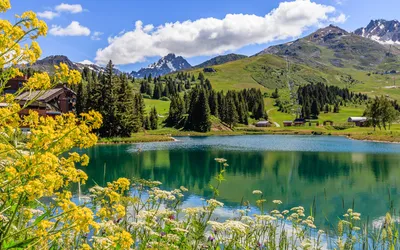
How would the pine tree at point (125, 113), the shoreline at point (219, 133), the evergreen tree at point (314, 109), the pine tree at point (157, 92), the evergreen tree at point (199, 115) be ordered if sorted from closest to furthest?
1. the shoreline at point (219, 133)
2. the pine tree at point (125, 113)
3. the evergreen tree at point (199, 115)
4. the evergreen tree at point (314, 109)
5. the pine tree at point (157, 92)

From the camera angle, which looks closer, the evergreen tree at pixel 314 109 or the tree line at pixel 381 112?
the tree line at pixel 381 112

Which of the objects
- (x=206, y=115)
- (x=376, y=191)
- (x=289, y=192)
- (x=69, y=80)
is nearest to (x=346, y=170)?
(x=376, y=191)

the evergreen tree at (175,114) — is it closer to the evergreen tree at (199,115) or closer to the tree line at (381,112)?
the evergreen tree at (199,115)

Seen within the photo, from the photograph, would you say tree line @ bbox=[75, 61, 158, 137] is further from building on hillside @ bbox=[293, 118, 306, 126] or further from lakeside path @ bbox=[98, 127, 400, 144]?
building on hillside @ bbox=[293, 118, 306, 126]

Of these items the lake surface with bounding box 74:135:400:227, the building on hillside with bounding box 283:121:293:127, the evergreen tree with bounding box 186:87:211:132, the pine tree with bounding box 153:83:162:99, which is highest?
the pine tree with bounding box 153:83:162:99

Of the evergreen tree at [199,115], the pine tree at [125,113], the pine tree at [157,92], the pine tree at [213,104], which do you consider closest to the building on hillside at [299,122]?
the pine tree at [213,104]

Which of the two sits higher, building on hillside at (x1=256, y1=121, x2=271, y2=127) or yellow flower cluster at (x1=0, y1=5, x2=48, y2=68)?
yellow flower cluster at (x1=0, y1=5, x2=48, y2=68)

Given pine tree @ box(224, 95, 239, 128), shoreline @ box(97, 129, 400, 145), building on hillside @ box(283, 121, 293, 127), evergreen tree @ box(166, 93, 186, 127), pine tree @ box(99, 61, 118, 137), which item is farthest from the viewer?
building on hillside @ box(283, 121, 293, 127)

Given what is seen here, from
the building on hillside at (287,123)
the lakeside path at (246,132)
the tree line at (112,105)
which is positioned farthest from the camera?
the building on hillside at (287,123)

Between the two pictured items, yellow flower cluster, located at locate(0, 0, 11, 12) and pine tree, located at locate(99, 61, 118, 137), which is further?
pine tree, located at locate(99, 61, 118, 137)

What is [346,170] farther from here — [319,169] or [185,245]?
[185,245]

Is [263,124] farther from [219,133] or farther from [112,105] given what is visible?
[112,105]

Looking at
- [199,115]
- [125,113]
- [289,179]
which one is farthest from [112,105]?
[289,179]

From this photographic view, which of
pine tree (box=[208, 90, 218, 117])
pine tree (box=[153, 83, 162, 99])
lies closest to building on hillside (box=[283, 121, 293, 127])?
pine tree (box=[208, 90, 218, 117])
